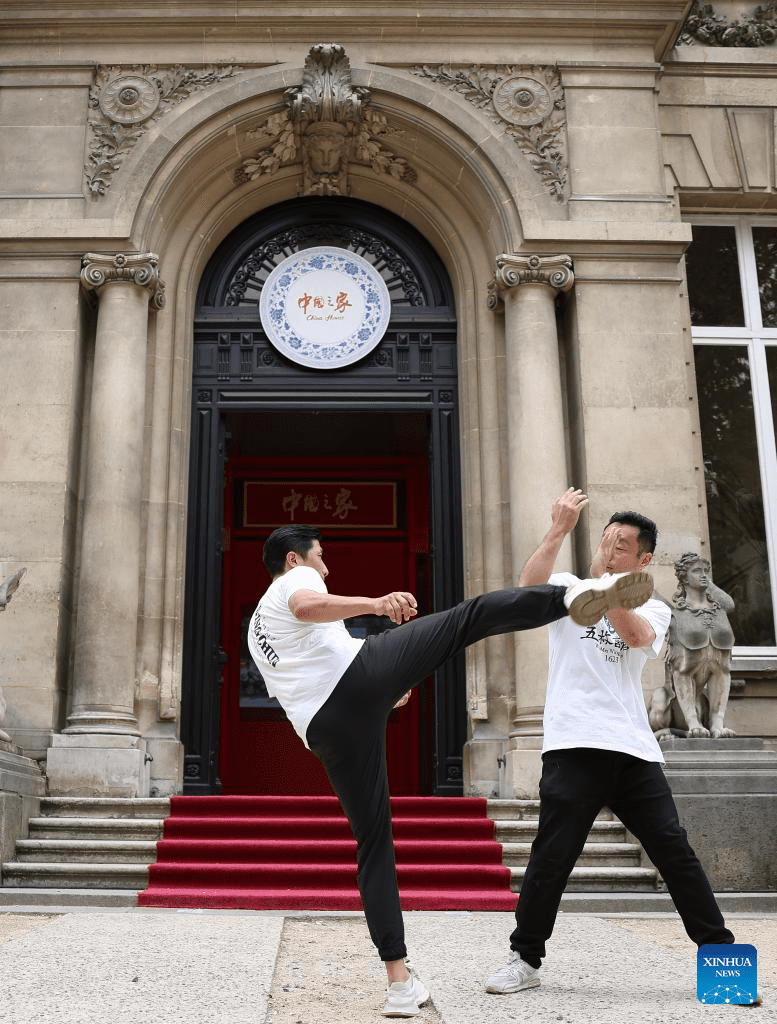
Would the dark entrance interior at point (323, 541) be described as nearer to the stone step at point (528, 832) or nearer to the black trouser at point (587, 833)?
the stone step at point (528, 832)

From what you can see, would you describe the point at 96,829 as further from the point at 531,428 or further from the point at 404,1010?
the point at 404,1010

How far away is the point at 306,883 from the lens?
7211 mm

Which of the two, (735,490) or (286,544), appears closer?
(286,544)

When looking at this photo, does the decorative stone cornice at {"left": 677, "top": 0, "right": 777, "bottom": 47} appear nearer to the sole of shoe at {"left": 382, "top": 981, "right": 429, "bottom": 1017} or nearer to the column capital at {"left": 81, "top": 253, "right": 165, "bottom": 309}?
the column capital at {"left": 81, "top": 253, "right": 165, "bottom": 309}

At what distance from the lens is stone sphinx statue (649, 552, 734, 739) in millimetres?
8336

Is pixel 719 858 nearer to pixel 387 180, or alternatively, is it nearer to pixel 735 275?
pixel 735 275

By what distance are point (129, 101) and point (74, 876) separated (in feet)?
24.4

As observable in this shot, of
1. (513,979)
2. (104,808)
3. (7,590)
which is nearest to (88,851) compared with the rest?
(104,808)

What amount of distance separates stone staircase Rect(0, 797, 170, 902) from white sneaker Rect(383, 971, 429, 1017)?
4.36 meters

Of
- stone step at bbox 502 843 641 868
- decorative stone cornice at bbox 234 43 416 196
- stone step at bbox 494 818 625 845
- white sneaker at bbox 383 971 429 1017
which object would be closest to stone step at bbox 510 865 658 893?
stone step at bbox 502 843 641 868

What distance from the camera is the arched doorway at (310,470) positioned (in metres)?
10.6

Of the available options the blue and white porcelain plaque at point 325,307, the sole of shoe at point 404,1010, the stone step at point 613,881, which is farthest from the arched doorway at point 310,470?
the sole of shoe at point 404,1010

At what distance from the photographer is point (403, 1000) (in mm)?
3361

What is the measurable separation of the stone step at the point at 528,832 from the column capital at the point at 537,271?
506 centimetres
